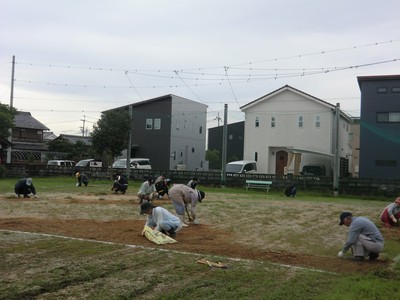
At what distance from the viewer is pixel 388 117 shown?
28938 millimetres

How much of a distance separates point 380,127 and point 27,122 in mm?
35513

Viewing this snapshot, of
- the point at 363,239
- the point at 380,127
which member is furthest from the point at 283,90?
the point at 363,239

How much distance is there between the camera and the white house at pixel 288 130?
32.7 m

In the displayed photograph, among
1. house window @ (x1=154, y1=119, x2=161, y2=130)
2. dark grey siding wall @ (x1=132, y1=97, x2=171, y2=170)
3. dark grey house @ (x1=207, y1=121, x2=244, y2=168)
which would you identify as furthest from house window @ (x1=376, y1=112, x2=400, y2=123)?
dark grey house @ (x1=207, y1=121, x2=244, y2=168)

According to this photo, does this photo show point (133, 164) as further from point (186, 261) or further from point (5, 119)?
point (186, 261)

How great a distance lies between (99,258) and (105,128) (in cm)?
2505

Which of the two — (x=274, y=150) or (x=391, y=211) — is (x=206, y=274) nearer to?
(x=391, y=211)

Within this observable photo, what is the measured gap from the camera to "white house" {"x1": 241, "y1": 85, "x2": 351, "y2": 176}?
32.7 meters

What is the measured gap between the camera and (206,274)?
19.9 ft

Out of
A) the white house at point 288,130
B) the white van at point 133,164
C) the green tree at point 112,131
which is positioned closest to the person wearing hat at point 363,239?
the white house at point 288,130

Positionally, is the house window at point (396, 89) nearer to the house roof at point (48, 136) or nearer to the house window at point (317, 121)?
the house window at point (317, 121)

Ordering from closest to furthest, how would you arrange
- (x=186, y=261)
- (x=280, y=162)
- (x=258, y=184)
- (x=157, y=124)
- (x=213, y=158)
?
(x=186, y=261), (x=258, y=184), (x=280, y=162), (x=157, y=124), (x=213, y=158)

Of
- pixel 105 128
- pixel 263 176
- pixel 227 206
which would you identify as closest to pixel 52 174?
pixel 105 128

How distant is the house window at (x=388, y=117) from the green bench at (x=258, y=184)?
29.7 ft
